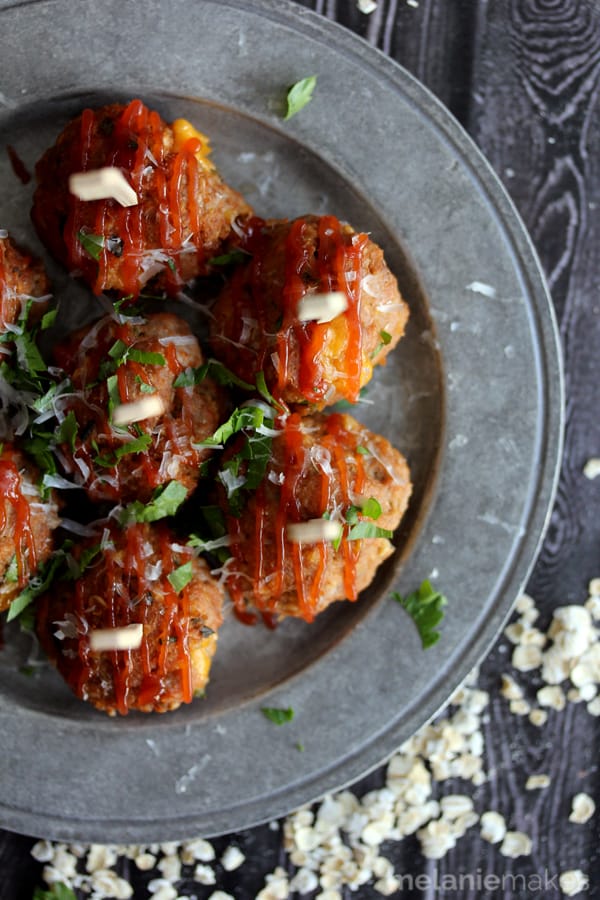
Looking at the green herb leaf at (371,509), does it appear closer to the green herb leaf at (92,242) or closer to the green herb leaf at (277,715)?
the green herb leaf at (277,715)

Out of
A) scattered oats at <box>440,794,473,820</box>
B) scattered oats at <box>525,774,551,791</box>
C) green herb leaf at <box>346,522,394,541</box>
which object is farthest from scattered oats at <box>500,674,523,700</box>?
green herb leaf at <box>346,522,394,541</box>

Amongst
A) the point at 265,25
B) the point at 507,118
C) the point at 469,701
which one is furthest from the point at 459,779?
the point at 265,25

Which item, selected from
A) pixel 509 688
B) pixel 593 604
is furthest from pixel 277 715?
pixel 593 604

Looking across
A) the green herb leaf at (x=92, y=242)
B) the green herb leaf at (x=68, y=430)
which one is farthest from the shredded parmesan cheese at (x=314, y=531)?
the green herb leaf at (x=92, y=242)

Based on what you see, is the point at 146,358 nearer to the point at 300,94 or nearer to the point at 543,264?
the point at 300,94

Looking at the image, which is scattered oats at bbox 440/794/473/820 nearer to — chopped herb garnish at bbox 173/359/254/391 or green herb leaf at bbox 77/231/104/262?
chopped herb garnish at bbox 173/359/254/391

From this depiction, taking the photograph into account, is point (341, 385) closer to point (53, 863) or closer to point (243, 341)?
point (243, 341)
